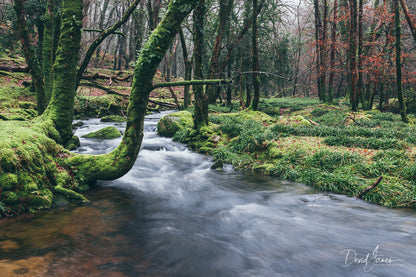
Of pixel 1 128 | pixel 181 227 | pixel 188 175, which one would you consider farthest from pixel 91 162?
pixel 188 175

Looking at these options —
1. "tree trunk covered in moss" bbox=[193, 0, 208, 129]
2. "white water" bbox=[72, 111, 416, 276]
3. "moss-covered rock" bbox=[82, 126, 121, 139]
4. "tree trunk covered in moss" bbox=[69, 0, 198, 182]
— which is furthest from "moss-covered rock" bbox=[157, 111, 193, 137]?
"tree trunk covered in moss" bbox=[69, 0, 198, 182]

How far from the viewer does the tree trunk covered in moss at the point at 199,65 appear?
10578mm

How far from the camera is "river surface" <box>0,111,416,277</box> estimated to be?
340 cm

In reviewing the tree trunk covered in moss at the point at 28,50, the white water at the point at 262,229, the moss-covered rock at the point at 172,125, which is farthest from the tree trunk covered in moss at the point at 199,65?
the tree trunk covered in moss at the point at 28,50

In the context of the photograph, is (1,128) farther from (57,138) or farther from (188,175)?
(188,175)

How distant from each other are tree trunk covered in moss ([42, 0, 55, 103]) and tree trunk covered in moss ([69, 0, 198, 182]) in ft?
15.7

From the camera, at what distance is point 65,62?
22.2ft

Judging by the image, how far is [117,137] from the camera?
41.5ft

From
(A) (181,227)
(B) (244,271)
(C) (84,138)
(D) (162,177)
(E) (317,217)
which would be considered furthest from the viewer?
(C) (84,138)

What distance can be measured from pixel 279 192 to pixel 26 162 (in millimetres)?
6008

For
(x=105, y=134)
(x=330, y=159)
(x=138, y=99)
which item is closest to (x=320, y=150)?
(x=330, y=159)

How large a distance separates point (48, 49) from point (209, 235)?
878cm

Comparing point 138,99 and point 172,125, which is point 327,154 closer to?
point 138,99

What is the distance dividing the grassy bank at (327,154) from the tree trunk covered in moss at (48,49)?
6.13 meters
